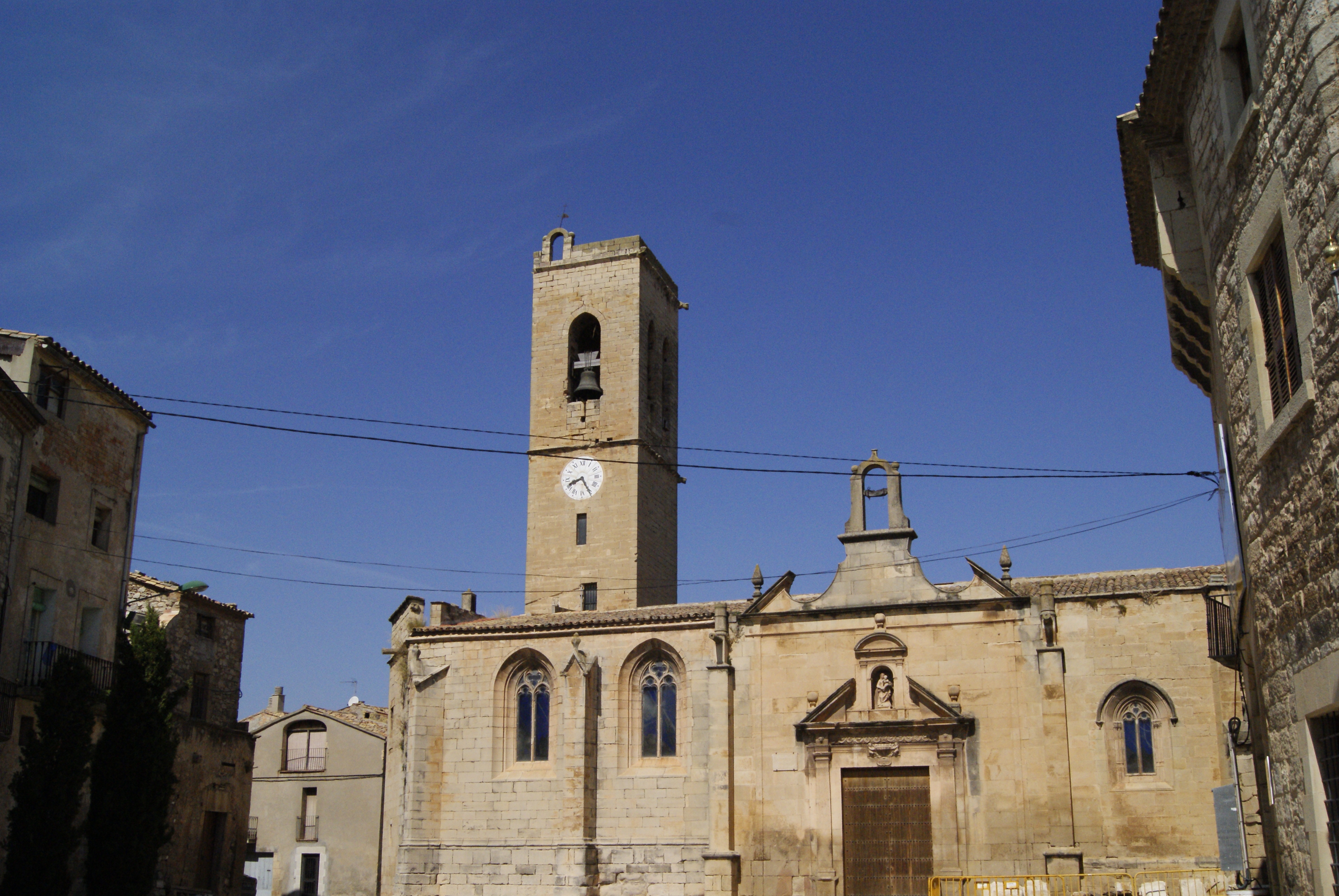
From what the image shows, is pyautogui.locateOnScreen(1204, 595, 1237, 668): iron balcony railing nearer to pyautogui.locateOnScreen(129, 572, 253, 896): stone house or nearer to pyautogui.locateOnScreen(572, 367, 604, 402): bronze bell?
pyautogui.locateOnScreen(572, 367, 604, 402): bronze bell

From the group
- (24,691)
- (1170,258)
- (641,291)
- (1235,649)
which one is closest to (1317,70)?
(1170,258)

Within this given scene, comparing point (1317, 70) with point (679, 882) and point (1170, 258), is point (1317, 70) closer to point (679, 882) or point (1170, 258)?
point (1170, 258)

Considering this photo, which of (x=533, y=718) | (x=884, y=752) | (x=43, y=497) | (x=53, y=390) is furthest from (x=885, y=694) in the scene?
(x=53, y=390)

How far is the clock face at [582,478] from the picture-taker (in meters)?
35.7

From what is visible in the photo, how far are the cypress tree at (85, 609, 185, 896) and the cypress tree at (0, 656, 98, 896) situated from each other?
0.88m

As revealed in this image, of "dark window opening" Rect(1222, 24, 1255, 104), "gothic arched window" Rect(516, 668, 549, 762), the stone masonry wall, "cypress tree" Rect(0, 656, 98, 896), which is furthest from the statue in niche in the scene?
"dark window opening" Rect(1222, 24, 1255, 104)

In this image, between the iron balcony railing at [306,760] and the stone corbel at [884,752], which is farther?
the iron balcony railing at [306,760]

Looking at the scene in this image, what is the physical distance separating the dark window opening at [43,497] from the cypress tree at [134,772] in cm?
275

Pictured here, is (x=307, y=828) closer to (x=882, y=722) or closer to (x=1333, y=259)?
(x=882, y=722)

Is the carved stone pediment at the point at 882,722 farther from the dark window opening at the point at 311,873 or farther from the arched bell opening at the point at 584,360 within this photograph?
the dark window opening at the point at 311,873

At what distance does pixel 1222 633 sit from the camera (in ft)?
53.8

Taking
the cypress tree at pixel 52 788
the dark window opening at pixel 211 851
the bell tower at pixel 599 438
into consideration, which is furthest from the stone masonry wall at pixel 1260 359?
the dark window opening at pixel 211 851

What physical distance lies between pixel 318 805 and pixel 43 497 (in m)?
19.9

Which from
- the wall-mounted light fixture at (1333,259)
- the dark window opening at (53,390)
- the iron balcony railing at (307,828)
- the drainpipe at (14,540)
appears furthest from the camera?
the iron balcony railing at (307,828)
